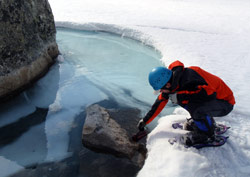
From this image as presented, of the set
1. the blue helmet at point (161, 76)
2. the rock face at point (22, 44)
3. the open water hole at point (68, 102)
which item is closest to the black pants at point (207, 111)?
the blue helmet at point (161, 76)

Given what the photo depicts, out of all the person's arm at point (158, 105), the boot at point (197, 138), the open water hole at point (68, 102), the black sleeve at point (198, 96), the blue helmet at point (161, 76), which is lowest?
the open water hole at point (68, 102)

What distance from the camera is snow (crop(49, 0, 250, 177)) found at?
Answer: 2418mm

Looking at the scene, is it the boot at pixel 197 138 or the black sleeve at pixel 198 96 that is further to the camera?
the boot at pixel 197 138

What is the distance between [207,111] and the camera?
8.13ft

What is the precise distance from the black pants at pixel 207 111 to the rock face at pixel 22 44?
3140mm

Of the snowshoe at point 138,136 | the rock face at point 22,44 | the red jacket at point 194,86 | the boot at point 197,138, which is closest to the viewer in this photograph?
the red jacket at point 194,86

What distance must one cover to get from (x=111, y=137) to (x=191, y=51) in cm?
367

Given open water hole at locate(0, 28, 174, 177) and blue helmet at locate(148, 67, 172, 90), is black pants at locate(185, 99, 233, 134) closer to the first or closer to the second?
blue helmet at locate(148, 67, 172, 90)

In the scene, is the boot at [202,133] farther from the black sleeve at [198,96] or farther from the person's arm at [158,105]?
the person's arm at [158,105]

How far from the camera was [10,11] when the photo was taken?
4223mm

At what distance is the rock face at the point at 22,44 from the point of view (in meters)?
3.92

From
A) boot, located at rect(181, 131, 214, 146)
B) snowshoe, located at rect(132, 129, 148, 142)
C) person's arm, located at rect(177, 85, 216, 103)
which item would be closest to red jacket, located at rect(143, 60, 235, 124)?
person's arm, located at rect(177, 85, 216, 103)

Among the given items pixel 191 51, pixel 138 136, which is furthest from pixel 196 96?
pixel 191 51

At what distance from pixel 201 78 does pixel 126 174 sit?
4.56ft
